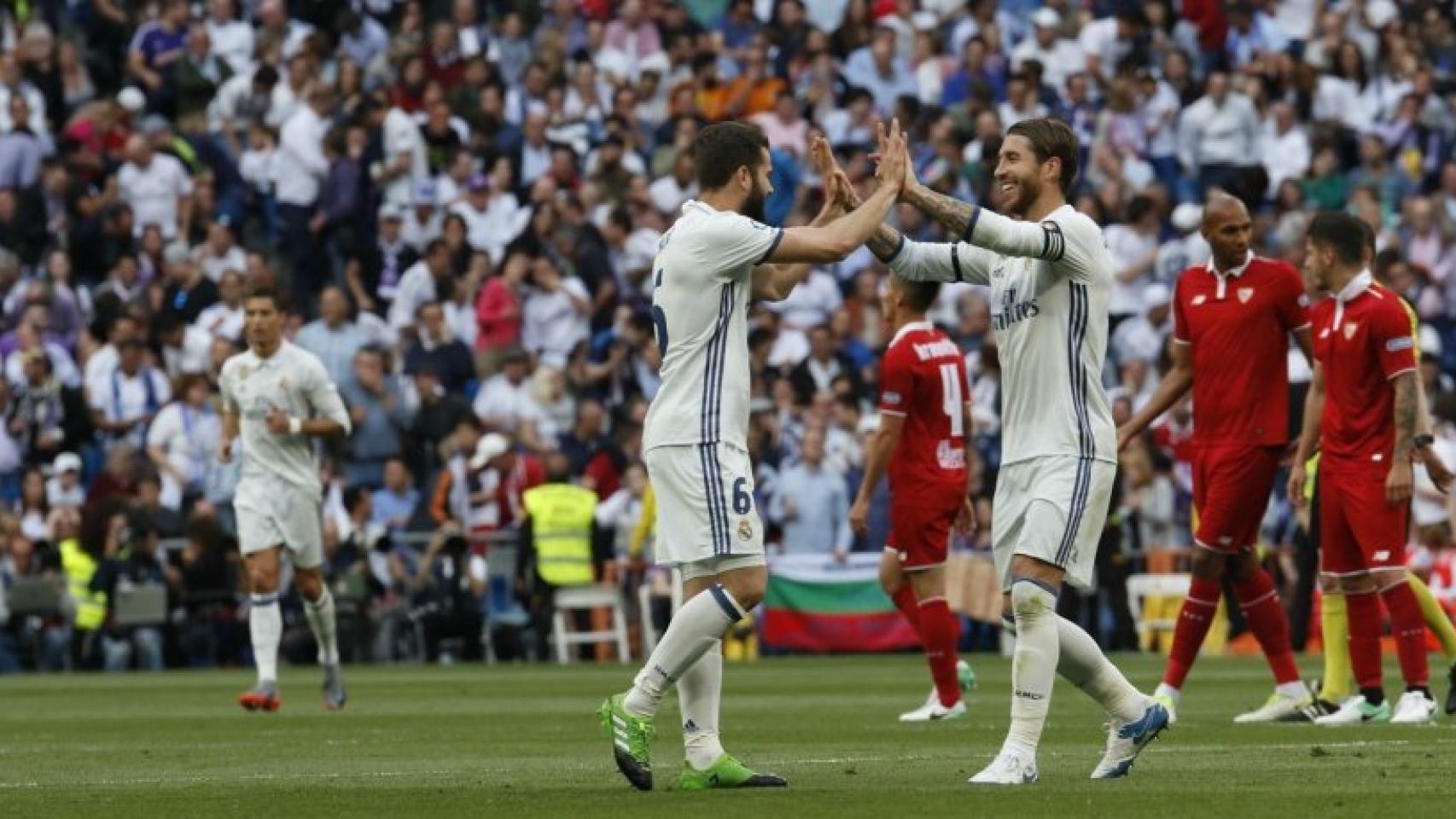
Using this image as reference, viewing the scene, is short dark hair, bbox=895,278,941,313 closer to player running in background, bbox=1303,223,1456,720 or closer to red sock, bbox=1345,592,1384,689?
player running in background, bbox=1303,223,1456,720

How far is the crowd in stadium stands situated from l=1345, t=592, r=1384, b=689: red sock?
32.5ft

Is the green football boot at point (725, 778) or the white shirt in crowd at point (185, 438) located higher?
the white shirt in crowd at point (185, 438)

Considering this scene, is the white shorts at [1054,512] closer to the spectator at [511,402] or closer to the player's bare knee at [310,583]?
the player's bare knee at [310,583]

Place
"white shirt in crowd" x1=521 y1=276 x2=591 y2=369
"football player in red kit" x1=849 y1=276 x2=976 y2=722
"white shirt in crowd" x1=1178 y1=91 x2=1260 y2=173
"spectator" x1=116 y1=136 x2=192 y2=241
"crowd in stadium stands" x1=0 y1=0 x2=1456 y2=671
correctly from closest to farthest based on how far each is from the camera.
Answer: "football player in red kit" x1=849 y1=276 x2=976 y2=722 → "crowd in stadium stands" x1=0 y1=0 x2=1456 y2=671 → "white shirt in crowd" x1=521 y1=276 x2=591 y2=369 → "spectator" x1=116 y1=136 x2=192 y2=241 → "white shirt in crowd" x1=1178 y1=91 x2=1260 y2=173

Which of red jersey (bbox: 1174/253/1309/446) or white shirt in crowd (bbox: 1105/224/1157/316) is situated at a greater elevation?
white shirt in crowd (bbox: 1105/224/1157/316)

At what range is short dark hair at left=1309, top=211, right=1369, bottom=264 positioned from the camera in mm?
14383

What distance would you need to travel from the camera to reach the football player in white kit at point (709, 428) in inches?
420

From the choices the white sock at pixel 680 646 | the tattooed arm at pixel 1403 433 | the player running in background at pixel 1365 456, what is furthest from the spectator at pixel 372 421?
the white sock at pixel 680 646

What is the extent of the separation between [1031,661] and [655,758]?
278 centimetres

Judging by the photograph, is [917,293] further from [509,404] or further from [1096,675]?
[509,404]

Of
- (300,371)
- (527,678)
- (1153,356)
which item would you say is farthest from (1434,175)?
(300,371)

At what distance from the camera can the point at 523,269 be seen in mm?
30031

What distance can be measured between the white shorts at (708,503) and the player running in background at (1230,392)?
430cm

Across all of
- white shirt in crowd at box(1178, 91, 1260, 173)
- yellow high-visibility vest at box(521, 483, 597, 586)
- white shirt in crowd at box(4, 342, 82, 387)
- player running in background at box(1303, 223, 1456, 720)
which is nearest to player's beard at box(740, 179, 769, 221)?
player running in background at box(1303, 223, 1456, 720)
